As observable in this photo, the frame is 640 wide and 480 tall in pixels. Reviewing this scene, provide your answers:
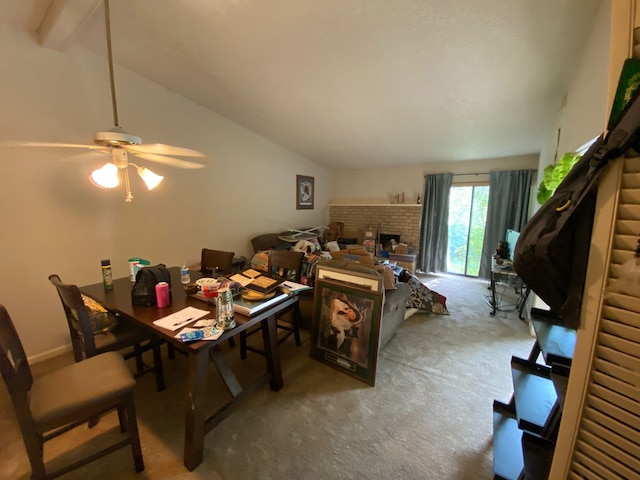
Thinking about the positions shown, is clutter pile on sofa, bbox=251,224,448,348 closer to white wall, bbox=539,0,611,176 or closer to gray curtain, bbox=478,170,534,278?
white wall, bbox=539,0,611,176

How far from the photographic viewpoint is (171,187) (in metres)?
3.16

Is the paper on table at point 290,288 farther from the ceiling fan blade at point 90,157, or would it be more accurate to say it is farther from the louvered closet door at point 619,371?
the ceiling fan blade at point 90,157

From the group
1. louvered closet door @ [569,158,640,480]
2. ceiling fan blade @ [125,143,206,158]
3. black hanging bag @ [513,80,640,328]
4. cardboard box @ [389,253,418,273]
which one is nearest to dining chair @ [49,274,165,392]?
ceiling fan blade @ [125,143,206,158]

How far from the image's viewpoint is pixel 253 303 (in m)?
1.59

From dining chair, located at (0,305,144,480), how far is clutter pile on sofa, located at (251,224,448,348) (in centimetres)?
159

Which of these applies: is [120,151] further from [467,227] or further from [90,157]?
[467,227]

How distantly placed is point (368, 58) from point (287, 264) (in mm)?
1981

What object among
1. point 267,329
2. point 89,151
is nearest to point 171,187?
point 89,151

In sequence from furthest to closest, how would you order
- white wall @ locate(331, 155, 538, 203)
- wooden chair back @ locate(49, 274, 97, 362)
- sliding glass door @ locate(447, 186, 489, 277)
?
sliding glass door @ locate(447, 186, 489, 277) → white wall @ locate(331, 155, 538, 203) → wooden chair back @ locate(49, 274, 97, 362)

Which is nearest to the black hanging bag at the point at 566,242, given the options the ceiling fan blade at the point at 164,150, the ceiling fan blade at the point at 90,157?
the ceiling fan blade at the point at 90,157

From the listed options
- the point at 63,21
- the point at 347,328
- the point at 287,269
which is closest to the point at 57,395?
the point at 287,269

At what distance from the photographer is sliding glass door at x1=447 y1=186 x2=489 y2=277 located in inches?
189

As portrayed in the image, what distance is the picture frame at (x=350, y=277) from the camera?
6.52 ft

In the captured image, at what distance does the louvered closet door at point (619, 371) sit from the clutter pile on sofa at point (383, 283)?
1.32 m
